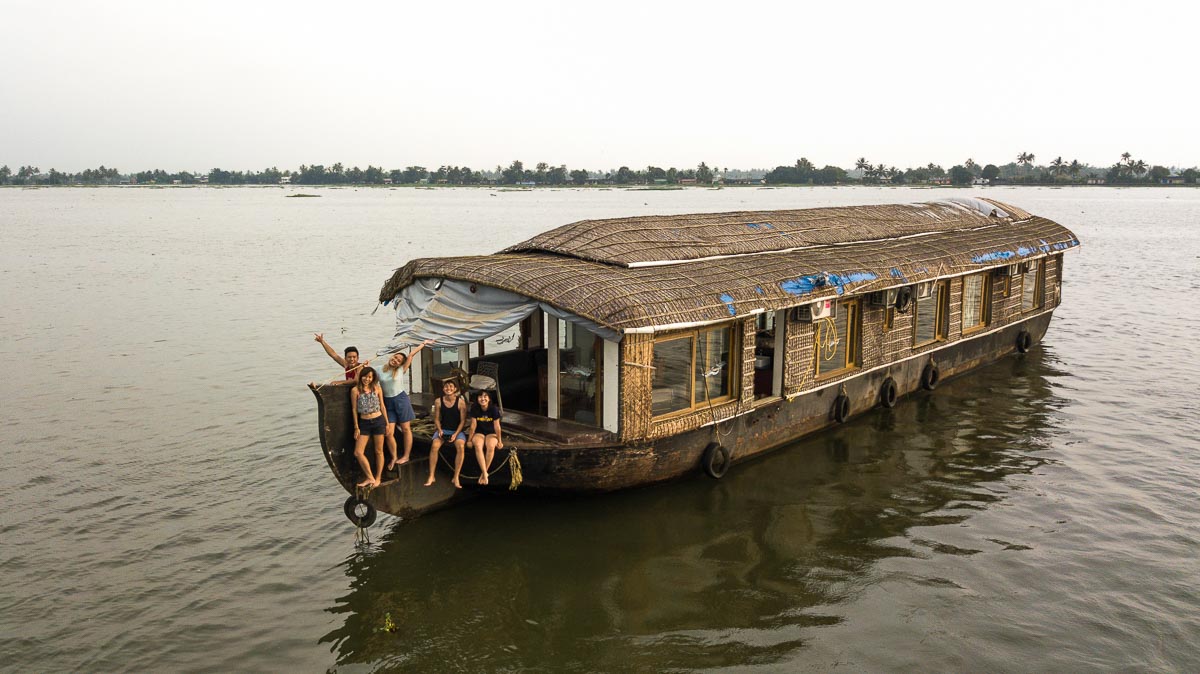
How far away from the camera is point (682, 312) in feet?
31.6

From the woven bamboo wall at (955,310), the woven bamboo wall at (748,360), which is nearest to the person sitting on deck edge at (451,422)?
the woven bamboo wall at (748,360)

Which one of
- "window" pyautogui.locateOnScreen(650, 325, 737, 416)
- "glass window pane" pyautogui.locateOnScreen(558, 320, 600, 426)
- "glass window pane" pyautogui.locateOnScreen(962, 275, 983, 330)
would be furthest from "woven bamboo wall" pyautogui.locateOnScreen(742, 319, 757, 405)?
"glass window pane" pyautogui.locateOnScreen(962, 275, 983, 330)

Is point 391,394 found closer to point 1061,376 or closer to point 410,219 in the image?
point 1061,376

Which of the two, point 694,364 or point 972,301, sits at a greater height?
point 972,301

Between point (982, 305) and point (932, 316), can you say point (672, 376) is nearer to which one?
point (932, 316)

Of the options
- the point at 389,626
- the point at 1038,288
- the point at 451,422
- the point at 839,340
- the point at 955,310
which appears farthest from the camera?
the point at 1038,288

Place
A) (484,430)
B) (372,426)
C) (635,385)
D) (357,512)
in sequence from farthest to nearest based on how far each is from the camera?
(635,385), (484,430), (357,512), (372,426)

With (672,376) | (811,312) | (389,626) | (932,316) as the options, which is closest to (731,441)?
(672,376)

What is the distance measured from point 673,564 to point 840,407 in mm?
4775

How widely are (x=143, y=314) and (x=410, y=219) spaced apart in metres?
57.1

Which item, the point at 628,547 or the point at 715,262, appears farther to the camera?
the point at 715,262

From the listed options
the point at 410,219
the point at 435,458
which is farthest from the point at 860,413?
the point at 410,219

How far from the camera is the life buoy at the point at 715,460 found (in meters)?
10.6

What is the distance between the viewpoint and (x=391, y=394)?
30.1 feet
